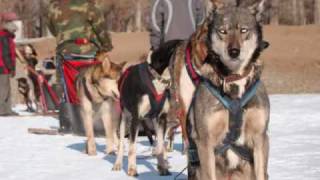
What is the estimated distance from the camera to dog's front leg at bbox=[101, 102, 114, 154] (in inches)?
384

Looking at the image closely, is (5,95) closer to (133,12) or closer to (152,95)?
(152,95)

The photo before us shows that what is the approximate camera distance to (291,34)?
146ft

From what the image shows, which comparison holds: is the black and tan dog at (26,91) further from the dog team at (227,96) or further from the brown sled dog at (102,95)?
the dog team at (227,96)

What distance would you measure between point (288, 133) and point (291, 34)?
113 ft

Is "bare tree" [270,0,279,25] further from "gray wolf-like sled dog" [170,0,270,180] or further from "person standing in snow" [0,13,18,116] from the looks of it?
"gray wolf-like sled dog" [170,0,270,180]

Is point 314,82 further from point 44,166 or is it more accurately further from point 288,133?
point 44,166

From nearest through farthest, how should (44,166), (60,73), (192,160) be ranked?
(192,160) < (44,166) < (60,73)

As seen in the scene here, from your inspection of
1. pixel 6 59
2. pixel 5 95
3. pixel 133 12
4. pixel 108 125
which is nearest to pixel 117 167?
pixel 108 125

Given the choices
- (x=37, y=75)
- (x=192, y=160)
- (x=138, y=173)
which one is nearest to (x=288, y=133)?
(x=138, y=173)

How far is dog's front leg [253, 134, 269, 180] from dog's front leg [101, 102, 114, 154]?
490 centimetres

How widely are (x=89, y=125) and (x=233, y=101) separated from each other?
17.0ft

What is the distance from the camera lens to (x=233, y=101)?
495cm

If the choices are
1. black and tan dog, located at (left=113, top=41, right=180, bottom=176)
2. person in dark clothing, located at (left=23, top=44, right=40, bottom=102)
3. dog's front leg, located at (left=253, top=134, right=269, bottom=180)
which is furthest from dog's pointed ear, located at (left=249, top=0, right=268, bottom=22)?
person in dark clothing, located at (left=23, top=44, right=40, bottom=102)

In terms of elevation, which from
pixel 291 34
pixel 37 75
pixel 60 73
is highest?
pixel 60 73
